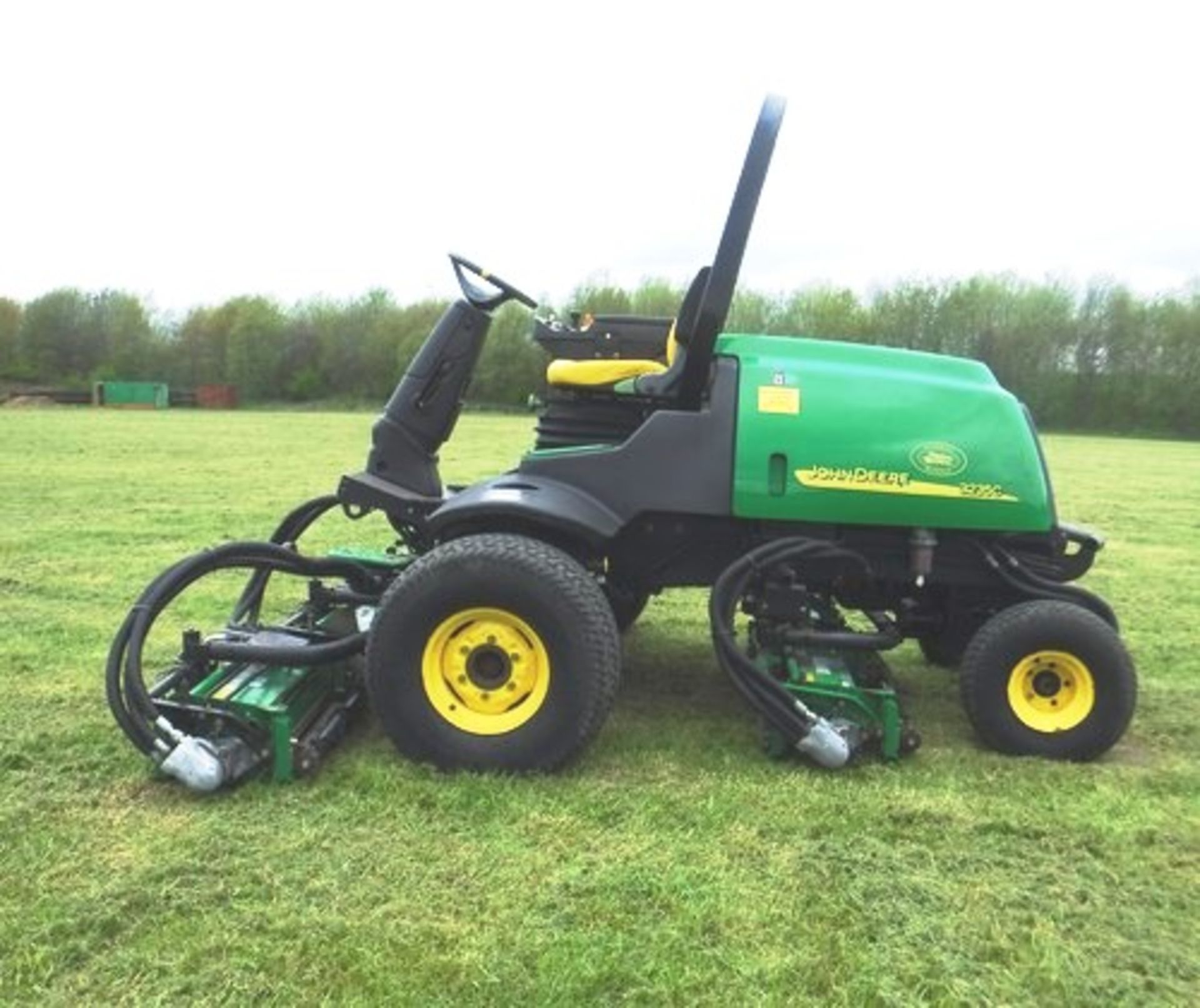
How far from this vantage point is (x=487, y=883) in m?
3.02

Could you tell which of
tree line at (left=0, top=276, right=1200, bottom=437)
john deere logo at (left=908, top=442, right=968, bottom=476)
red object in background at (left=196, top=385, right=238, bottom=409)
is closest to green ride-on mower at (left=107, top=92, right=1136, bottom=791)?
john deere logo at (left=908, top=442, right=968, bottom=476)

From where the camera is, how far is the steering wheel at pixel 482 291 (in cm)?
475

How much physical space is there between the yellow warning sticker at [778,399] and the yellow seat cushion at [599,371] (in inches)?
16.4

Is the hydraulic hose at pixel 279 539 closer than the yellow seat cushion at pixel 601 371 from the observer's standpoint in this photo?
No

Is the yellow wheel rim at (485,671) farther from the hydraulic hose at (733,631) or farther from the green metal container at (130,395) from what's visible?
the green metal container at (130,395)

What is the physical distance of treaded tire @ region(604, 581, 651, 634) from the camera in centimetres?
461

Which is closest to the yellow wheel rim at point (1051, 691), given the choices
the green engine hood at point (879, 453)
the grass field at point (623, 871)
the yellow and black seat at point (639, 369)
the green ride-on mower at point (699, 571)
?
the green ride-on mower at point (699, 571)

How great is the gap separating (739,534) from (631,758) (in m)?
0.92

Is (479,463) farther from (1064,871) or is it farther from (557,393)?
(1064,871)

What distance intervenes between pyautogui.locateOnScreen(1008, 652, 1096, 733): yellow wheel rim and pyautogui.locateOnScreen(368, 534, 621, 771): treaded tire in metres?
1.48

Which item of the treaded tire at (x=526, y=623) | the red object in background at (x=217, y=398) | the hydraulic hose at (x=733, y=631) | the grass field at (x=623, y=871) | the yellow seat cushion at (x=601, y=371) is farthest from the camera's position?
the red object in background at (x=217, y=398)

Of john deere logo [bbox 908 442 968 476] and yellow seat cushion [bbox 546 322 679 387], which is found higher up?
yellow seat cushion [bbox 546 322 679 387]

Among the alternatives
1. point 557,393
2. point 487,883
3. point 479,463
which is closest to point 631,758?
point 487,883

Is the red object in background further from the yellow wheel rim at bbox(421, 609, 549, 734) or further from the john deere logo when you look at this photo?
the john deere logo
